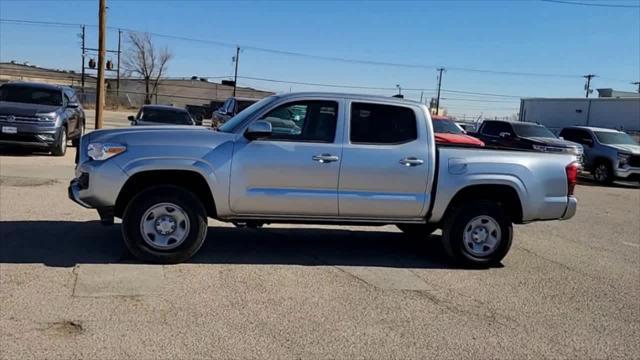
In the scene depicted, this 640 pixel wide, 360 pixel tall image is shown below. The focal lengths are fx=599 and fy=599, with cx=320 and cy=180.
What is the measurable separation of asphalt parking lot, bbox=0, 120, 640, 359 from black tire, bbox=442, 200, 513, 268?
0.52 feet

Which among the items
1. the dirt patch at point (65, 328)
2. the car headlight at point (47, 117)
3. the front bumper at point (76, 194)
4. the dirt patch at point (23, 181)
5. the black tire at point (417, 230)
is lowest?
the dirt patch at point (65, 328)

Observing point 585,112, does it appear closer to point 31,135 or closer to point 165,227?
point 31,135

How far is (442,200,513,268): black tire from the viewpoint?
6.78 metres

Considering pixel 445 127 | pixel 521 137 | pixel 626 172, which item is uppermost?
pixel 445 127

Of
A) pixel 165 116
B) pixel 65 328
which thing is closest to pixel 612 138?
pixel 165 116

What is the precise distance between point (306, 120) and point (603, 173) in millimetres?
16294

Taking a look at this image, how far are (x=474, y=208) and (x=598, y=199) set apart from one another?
9.92 m

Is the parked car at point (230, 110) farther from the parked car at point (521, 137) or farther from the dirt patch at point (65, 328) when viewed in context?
the dirt patch at point (65, 328)

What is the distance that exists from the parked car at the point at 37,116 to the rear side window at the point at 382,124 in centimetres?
959

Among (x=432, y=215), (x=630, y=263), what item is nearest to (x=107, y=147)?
(x=432, y=215)

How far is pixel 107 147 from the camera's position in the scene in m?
5.99

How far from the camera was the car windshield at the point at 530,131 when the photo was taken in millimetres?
19734

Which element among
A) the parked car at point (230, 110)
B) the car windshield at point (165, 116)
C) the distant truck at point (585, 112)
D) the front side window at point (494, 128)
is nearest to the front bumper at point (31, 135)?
the car windshield at point (165, 116)

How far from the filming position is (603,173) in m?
19.7
